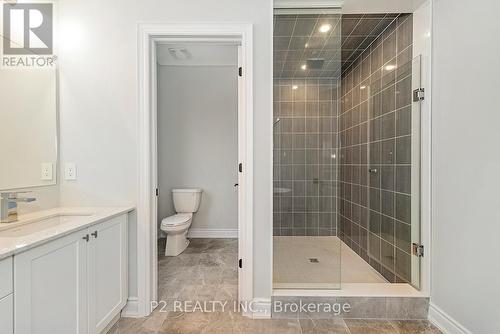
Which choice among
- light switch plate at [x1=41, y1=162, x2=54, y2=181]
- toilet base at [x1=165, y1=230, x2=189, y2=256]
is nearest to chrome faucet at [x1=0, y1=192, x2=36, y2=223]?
light switch plate at [x1=41, y1=162, x2=54, y2=181]

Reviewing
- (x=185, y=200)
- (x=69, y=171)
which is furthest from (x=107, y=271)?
(x=185, y=200)

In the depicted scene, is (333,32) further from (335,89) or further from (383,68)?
(383,68)

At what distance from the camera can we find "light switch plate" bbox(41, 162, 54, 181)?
5.86ft

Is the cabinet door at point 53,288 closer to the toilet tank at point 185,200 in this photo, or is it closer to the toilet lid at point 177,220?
the toilet lid at point 177,220

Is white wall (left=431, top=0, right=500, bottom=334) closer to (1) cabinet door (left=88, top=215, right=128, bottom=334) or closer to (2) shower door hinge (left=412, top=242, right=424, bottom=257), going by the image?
(2) shower door hinge (left=412, top=242, right=424, bottom=257)

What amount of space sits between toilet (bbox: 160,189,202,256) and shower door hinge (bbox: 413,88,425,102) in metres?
2.69

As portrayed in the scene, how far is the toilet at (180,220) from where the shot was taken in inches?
118

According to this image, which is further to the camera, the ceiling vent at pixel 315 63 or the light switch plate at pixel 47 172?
the ceiling vent at pixel 315 63

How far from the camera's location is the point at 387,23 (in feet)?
7.62

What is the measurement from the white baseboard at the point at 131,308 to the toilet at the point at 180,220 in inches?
44.6

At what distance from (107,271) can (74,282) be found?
1.01ft

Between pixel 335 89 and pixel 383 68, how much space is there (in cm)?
50

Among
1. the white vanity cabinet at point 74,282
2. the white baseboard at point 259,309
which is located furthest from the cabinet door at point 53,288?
the white baseboard at point 259,309

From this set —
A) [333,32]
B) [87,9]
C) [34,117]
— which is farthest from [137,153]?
[333,32]
